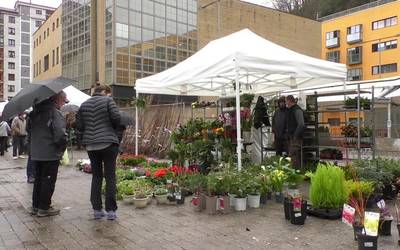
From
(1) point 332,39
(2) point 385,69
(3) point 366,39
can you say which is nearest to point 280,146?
(2) point 385,69

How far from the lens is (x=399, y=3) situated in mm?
55000

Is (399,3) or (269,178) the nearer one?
(269,178)

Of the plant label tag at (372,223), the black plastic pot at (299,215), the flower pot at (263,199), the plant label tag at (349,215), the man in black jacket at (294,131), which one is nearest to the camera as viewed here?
the plant label tag at (372,223)

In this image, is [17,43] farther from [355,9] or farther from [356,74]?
[356,74]

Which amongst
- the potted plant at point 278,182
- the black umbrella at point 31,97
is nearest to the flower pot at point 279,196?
the potted plant at point 278,182

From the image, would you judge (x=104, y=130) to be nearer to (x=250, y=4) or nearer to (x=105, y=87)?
(x=105, y=87)

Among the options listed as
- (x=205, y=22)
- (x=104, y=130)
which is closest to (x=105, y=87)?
(x=104, y=130)

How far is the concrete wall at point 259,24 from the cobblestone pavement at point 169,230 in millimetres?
39474

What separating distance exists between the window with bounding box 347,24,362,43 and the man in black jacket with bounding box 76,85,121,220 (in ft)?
196

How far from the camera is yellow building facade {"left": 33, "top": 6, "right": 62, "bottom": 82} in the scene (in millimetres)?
52406

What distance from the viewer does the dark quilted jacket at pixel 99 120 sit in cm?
650

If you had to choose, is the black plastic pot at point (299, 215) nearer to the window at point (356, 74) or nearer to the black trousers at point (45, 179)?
the black trousers at point (45, 179)

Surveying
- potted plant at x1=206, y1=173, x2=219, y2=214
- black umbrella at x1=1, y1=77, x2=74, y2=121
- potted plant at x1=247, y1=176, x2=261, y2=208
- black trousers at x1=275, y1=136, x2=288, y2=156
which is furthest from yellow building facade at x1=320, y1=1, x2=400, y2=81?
black umbrella at x1=1, y1=77, x2=74, y2=121

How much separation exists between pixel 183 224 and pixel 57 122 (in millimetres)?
2400
